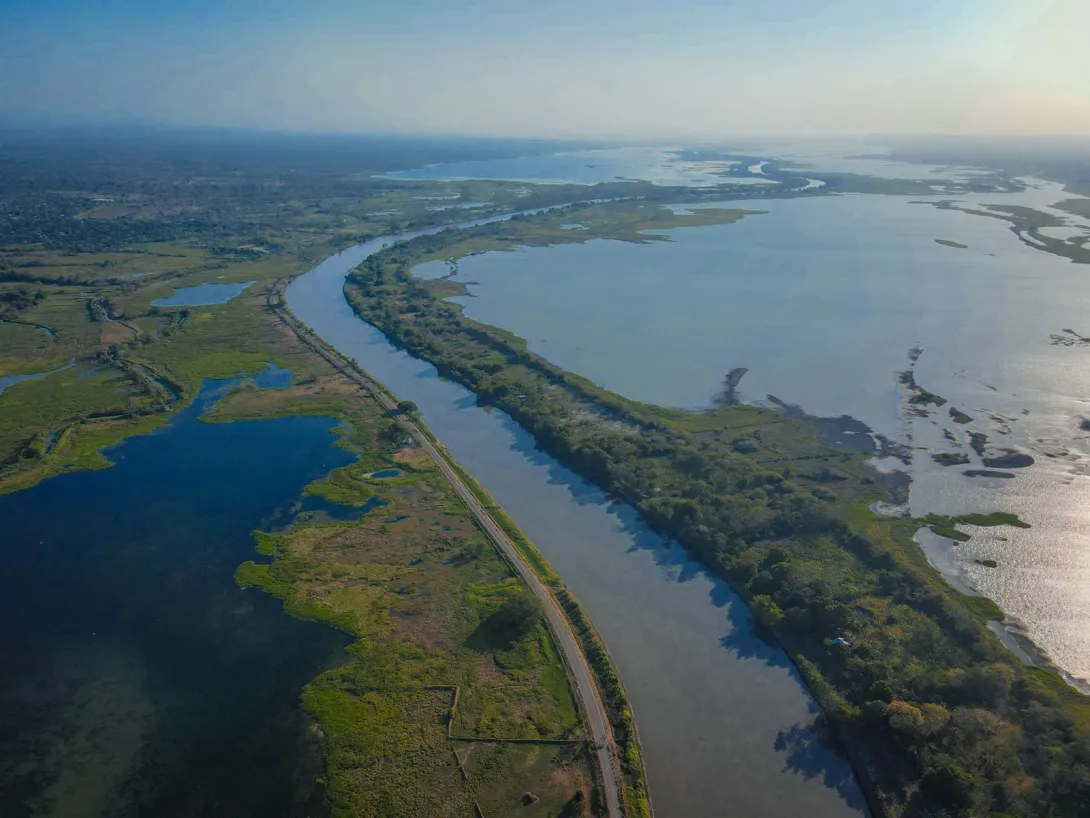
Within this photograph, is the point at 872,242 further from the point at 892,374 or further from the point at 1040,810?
the point at 1040,810

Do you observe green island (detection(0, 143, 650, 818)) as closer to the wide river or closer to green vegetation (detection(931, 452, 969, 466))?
the wide river

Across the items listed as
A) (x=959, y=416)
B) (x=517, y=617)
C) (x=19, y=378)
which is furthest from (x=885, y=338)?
(x=19, y=378)

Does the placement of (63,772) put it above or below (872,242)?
below

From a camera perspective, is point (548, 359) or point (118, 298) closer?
point (548, 359)

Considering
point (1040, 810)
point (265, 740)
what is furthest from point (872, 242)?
point (265, 740)

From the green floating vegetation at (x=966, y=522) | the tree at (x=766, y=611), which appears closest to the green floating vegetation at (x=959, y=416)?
the green floating vegetation at (x=966, y=522)

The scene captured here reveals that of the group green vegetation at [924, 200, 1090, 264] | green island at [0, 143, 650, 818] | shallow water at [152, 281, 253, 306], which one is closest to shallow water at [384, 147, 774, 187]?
green vegetation at [924, 200, 1090, 264]
